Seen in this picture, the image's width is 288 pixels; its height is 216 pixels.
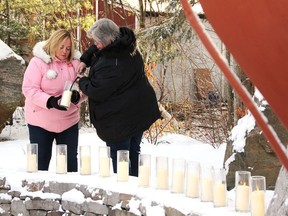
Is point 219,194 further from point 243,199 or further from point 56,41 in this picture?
point 56,41

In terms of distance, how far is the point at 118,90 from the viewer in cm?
451

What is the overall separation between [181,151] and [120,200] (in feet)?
12.2

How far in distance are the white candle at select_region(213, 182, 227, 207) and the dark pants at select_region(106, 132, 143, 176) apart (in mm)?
1382

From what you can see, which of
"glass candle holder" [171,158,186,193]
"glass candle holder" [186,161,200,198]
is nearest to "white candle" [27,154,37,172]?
"glass candle holder" [171,158,186,193]

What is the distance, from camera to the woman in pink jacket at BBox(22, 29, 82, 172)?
15.0 feet

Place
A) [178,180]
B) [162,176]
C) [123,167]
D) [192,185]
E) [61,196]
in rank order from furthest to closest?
[61,196], [123,167], [162,176], [178,180], [192,185]

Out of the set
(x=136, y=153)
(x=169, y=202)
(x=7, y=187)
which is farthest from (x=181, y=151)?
(x=169, y=202)

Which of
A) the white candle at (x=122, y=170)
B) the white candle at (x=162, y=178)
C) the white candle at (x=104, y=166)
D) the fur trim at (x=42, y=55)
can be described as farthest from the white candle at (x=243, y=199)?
the fur trim at (x=42, y=55)

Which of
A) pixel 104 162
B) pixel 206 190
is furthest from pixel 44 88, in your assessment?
pixel 206 190

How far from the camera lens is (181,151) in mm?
7512

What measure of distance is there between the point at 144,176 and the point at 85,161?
63 centimetres

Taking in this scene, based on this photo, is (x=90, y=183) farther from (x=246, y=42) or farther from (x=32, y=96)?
(x=246, y=42)

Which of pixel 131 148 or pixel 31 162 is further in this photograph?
pixel 131 148

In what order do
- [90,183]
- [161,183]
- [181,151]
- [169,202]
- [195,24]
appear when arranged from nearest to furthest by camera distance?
[195,24] → [169,202] → [161,183] → [90,183] → [181,151]
